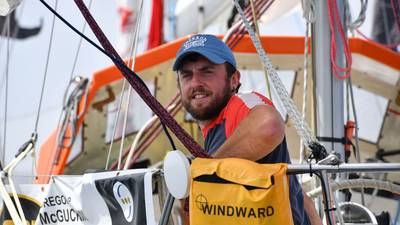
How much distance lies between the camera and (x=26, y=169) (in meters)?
12.8

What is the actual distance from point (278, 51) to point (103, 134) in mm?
1497

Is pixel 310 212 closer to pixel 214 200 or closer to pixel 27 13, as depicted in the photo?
pixel 214 200

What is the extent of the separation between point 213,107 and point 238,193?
45cm

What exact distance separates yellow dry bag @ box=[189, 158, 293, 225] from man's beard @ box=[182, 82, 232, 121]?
1.12 feet

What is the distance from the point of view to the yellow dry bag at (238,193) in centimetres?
158

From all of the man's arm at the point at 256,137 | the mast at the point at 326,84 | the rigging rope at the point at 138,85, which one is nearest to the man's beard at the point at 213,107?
the rigging rope at the point at 138,85

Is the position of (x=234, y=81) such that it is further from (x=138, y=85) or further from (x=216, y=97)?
(x=138, y=85)

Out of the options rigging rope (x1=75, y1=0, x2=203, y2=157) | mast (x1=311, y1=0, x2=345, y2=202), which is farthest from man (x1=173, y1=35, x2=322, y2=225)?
mast (x1=311, y1=0, x2=345, y2=202)

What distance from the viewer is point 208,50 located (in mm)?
1990

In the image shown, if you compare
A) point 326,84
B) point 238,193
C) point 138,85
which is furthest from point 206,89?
point 326,84

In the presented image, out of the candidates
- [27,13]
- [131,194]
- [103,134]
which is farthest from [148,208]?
[27,13]

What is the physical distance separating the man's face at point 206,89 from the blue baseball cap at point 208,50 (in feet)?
0.09

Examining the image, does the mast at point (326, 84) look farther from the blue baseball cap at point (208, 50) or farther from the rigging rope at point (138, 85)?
the rigging rope at point (138, 85)

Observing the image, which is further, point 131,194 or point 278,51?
point 278,51
